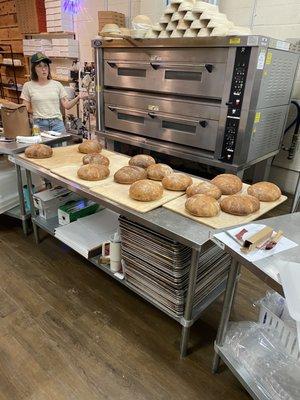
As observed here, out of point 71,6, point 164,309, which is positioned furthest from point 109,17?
point 164,309

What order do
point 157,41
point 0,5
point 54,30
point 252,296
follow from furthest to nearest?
point 0,5 → point 54,30 → point 157,41 → point 252,296

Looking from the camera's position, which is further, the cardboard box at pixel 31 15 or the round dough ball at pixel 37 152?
the cardboard box at pixel 31 15

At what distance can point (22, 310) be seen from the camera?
1730 millimetres

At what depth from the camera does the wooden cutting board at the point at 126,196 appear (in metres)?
1.36

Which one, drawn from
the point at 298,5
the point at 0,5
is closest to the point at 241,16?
the point at 298,5

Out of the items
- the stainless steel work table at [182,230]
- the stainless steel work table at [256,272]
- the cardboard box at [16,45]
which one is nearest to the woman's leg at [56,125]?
the stainless steel work table at [182,230]

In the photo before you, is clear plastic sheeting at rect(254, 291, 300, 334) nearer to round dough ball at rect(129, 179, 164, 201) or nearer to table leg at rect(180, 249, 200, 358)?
table leg at rect(180, 249, 200, 358)

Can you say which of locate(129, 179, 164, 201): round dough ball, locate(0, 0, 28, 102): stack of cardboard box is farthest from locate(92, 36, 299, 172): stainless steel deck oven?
locate(0, 0, 28, 102): stack of cardboard box

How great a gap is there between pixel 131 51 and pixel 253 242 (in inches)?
90.6

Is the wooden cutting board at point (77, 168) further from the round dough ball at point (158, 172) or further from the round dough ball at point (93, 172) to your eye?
the round dough ball at point (158, 172)

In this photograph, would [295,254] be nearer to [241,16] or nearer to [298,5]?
[298,5]

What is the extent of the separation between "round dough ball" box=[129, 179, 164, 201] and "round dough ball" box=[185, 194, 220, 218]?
0.17m

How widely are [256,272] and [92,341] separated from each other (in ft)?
3.41

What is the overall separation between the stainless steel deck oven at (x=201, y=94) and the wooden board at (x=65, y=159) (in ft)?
2.50
